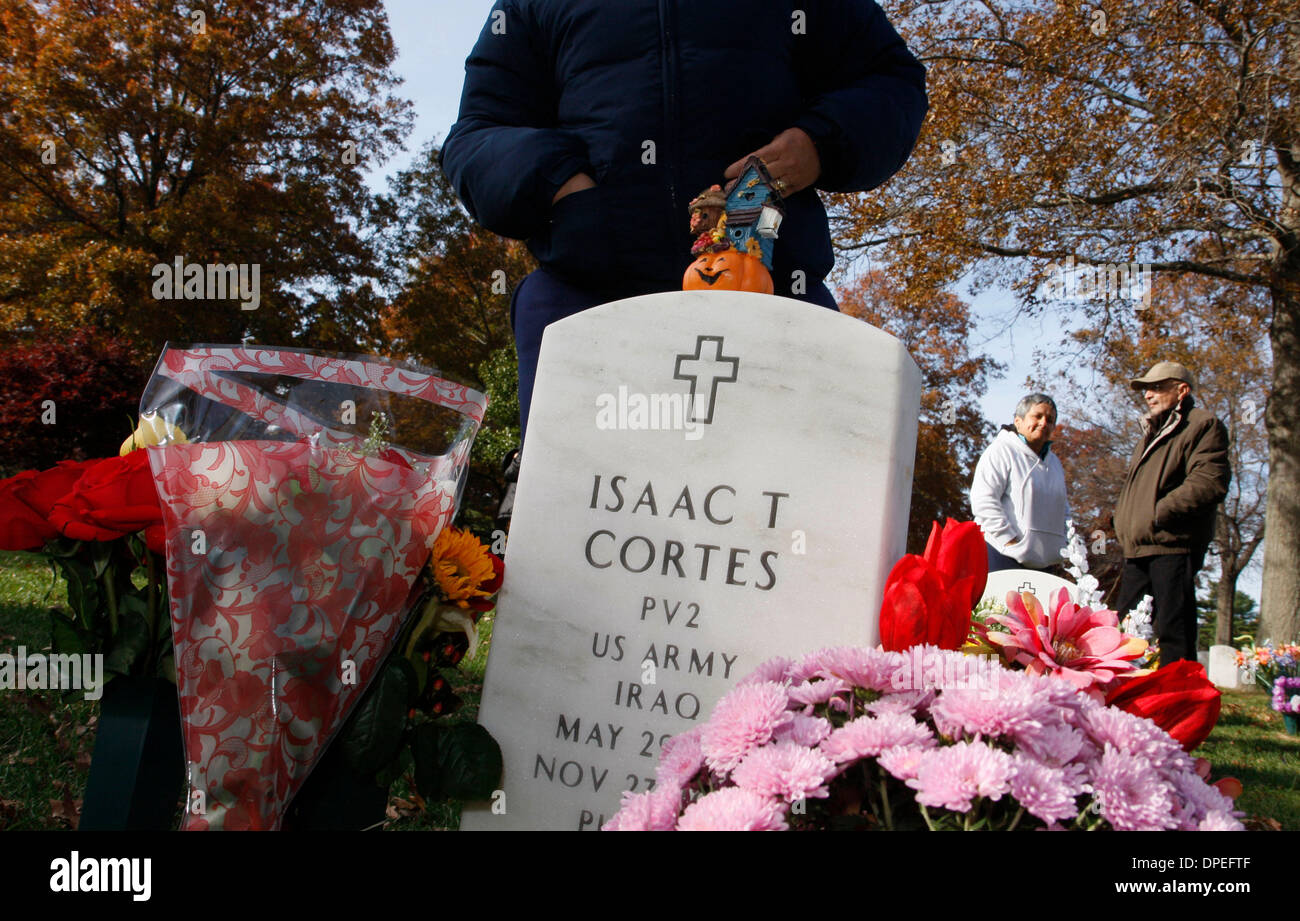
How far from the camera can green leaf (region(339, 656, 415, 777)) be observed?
Answer: 1.65 m

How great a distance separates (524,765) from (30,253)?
1265cm

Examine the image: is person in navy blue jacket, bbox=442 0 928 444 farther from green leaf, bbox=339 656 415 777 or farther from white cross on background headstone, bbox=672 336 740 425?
green leaf, bbox=339 656 415 777

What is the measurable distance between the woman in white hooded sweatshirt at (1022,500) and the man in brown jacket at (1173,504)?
54cm

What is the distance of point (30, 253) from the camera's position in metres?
11.7

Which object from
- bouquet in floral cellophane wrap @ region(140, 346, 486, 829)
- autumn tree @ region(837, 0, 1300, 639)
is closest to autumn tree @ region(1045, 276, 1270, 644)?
autumn tree @ region(837, 0, 1300, 639)

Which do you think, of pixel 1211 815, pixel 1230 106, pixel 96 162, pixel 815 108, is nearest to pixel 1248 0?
pixel 1230 106

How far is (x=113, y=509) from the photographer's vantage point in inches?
61.7

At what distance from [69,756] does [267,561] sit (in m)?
2.02

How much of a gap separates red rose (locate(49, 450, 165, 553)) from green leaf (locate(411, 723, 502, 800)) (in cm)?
60

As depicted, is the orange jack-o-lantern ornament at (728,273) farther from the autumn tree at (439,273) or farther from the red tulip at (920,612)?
the autumn tree at (439,273)

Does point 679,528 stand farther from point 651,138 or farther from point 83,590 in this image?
point 83,590

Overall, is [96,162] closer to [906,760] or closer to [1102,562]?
[1102,562]

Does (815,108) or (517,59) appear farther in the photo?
(517,59)

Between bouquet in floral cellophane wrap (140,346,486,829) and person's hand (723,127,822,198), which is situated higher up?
person's hand (723,127,822,198)
